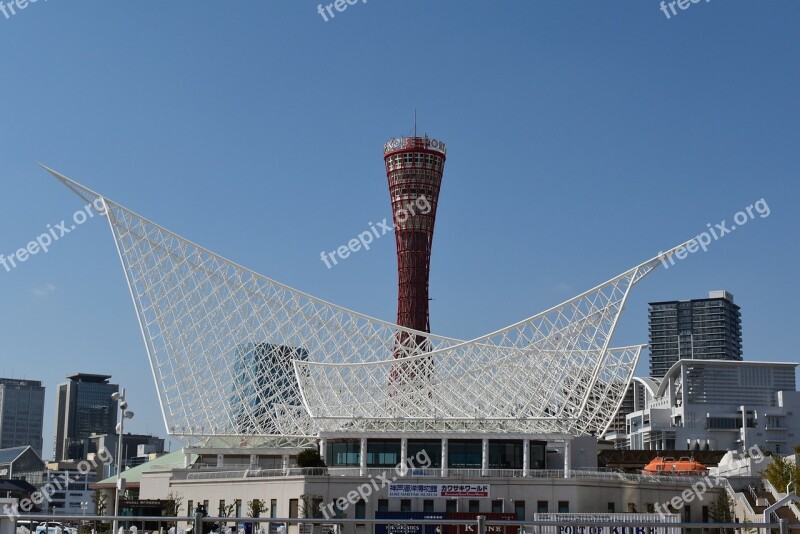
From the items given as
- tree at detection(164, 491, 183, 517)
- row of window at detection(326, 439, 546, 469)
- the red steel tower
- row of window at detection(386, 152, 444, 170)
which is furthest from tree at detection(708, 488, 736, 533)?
row of window at detection(386, 152, 444, 170)

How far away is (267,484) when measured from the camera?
204 ft

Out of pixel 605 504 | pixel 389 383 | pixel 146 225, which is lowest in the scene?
pixel 605 504

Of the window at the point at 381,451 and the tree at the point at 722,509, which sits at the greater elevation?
the window at the point at 381,451

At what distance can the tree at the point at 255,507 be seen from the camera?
Answer: 6039 cm

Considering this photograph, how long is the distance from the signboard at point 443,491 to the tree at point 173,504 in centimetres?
1262

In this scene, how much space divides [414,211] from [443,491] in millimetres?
46914

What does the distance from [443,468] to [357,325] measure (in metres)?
23.5

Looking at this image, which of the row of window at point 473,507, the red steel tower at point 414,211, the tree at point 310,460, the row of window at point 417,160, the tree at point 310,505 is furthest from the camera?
the row of window at point 417,160

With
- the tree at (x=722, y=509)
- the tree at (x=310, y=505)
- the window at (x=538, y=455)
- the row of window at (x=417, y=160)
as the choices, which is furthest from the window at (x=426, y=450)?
the row of window at (x=417, y=160)

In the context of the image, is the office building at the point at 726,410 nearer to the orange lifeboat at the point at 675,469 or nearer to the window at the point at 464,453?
the orange lifeboat at the point at 675,469

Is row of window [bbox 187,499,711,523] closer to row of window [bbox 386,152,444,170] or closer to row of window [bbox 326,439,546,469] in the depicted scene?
row of window [bbox 326,439,546,469]

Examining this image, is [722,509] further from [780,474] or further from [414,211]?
[414,211]

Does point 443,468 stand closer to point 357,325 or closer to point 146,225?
point 357,325

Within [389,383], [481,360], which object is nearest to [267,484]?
[389,383]
